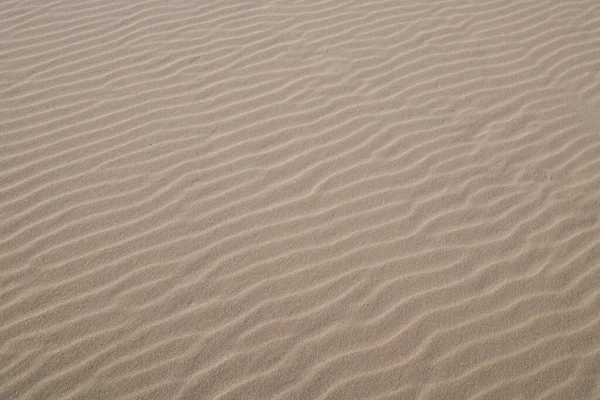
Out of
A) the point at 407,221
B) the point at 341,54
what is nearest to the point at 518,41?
the point at 341,54

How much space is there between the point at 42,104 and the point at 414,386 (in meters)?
3.43

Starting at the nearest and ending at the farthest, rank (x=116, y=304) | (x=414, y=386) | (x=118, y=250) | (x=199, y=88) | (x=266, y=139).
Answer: (x=414, y=386) → (x=116, y=304) → (x=118, y=250) → (x=266, y=139) → (x=199, y=88)

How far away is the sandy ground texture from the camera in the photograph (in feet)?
9.59

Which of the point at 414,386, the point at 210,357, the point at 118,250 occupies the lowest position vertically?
the point at 414,386

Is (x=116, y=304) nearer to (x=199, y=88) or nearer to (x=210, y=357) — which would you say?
(x=210, y=357)

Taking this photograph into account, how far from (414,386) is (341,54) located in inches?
118

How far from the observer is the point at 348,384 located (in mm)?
2846

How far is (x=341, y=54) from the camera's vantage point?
481 cm

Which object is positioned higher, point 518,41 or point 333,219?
point 518,41

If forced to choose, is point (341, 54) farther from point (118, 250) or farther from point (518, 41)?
point (118, 250)

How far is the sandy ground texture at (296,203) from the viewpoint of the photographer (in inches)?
115

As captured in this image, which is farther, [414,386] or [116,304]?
[116,304]

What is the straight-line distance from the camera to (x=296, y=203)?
3.66 metres

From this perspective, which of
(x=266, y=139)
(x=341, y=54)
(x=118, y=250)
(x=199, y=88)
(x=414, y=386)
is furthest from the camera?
(x=341, y=54)
